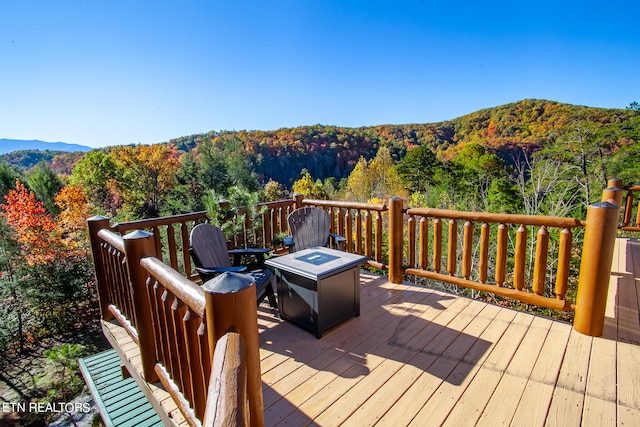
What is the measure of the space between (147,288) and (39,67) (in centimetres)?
1259

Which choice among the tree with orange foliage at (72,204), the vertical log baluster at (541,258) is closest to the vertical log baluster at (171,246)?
the vertical log baluster at (541,258)

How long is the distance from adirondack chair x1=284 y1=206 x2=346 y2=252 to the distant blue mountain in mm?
44650

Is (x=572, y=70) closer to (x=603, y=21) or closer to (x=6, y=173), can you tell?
(x=603, y=21)

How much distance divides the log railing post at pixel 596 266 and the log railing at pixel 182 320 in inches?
98.5

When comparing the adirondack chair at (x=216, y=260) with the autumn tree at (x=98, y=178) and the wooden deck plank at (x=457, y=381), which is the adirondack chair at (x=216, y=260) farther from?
the autumn tree at (x=98, y=178)

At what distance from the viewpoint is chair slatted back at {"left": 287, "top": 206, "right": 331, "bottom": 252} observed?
11.6ft

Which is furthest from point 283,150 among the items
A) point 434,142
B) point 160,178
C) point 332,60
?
point 332,60

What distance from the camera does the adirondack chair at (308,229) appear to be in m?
3.51

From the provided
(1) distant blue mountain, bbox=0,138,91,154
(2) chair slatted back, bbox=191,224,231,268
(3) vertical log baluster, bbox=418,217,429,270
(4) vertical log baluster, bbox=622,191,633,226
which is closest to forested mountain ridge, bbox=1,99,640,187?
(1) distant blue mountain, bbox=0,138,91,154

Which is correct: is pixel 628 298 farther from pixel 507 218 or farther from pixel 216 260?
pixel 216 260

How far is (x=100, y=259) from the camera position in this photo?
9.18 feet

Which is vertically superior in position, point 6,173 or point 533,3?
point 533,3

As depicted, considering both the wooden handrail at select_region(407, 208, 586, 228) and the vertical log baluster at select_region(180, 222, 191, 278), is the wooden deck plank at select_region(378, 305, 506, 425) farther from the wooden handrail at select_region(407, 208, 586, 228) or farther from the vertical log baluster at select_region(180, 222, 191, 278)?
the vertical log baluster at select_region(180, 222, 191, 278)

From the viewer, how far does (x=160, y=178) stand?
27.5 meters
